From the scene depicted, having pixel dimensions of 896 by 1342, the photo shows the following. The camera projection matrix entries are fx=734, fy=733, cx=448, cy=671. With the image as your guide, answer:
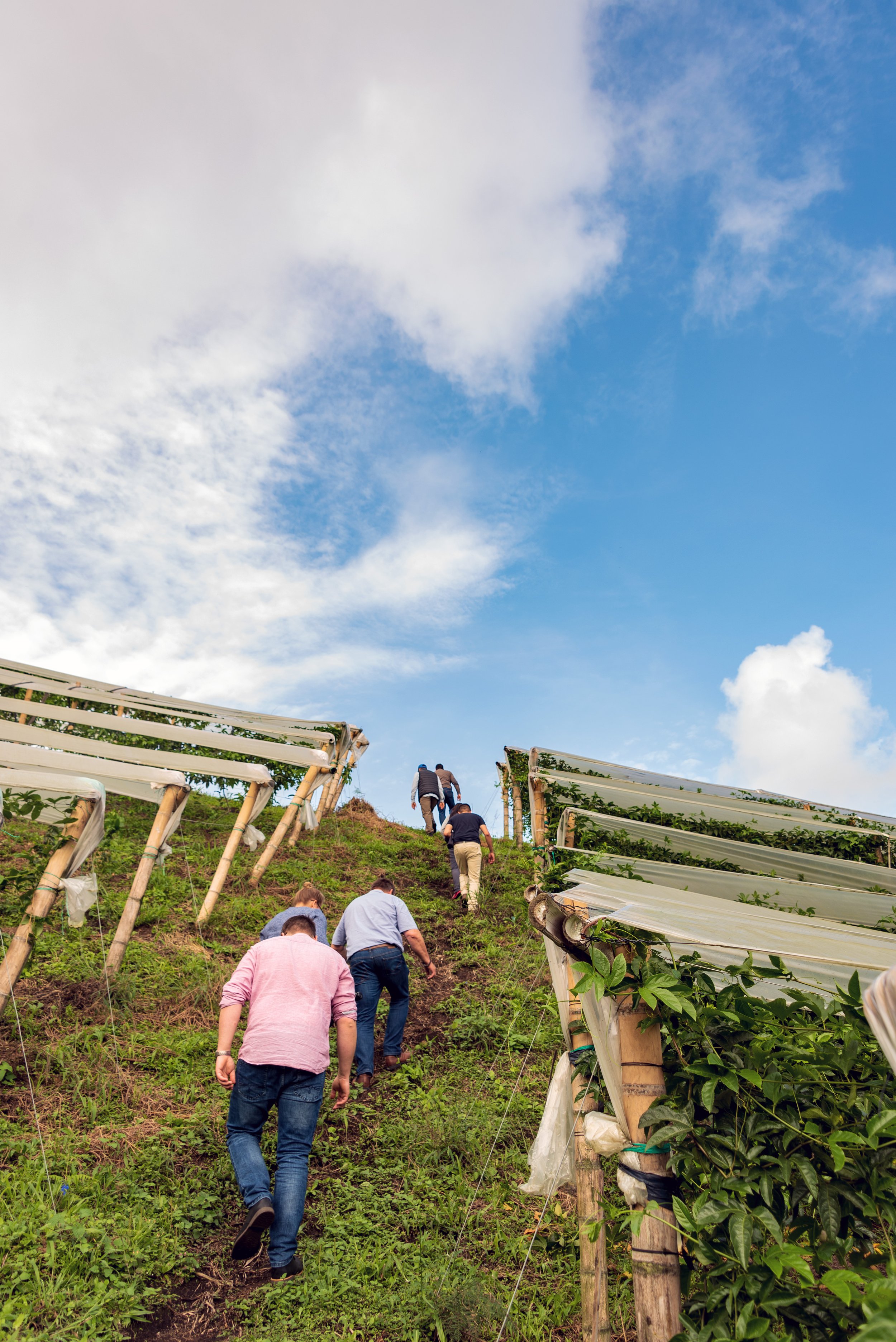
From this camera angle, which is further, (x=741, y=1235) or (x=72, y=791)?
(x=72, y=791)

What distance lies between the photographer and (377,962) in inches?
247

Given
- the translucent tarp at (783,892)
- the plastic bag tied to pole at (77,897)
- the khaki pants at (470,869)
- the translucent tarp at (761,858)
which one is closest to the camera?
the plastic bag tied to pole at (77,897)

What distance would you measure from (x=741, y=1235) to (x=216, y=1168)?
3804 millimetres

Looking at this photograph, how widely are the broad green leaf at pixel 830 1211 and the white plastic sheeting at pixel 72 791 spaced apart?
15.3ft

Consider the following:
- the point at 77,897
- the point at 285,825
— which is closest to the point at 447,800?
the point at 285,825

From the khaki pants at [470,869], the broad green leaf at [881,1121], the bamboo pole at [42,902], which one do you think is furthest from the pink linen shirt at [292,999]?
the khaki pants at [470,869]

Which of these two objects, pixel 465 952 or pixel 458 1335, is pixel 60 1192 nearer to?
pixel 458 1335

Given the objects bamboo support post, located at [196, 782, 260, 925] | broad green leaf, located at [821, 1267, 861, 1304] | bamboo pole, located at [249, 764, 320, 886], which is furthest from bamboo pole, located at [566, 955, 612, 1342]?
bamboo pole, located at [249, 764, 320, 886]

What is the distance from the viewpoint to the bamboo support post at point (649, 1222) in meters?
2.52

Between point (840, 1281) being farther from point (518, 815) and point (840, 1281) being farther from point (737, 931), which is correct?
point (518, 815)

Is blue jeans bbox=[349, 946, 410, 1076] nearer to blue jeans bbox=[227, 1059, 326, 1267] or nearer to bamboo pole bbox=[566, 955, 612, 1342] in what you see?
blue jeans bbox=[227, 1059, 326, 1267]

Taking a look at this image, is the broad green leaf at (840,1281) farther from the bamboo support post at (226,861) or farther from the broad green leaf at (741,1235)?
the bamboo support post at (226,861)

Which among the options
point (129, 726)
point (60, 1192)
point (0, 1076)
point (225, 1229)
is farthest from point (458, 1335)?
point (129, 726)

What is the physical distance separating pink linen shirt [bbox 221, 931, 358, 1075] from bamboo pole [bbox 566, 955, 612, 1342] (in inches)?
57.4
